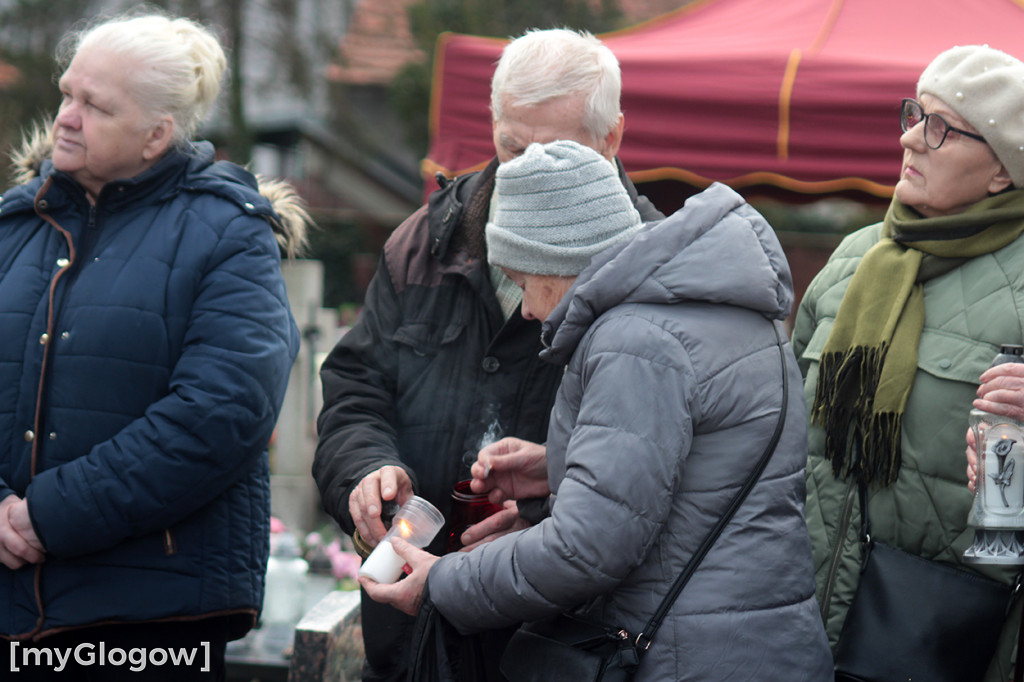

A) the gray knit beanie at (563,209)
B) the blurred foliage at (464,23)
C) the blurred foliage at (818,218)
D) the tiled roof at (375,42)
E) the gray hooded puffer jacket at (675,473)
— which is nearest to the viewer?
the gray hooded puffer jacket at (675,473)

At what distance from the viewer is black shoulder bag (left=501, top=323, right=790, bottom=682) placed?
5.21 feet

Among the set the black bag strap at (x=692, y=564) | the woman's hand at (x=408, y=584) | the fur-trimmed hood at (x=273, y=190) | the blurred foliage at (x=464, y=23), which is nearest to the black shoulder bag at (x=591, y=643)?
the black bag strap at (x=692, y=564)

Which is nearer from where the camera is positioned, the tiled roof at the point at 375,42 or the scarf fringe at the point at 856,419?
the scarf fringe at the point at 856,419

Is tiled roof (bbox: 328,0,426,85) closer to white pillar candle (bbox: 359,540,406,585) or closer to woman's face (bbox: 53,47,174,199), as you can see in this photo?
woman's face (bbox: 53,47,174,199)

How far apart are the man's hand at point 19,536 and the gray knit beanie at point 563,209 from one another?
1.18 m

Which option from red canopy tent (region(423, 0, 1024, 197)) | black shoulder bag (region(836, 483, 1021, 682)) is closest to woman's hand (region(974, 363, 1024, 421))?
black shoulder bag (region(836, 483, 1021, 682))

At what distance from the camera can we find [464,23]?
1240cm

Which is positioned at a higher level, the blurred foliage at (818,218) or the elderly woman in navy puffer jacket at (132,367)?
the elderly woman in navy puffer jacket at (132,367)

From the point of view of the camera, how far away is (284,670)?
376 centimetres

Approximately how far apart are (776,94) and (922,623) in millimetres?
2524

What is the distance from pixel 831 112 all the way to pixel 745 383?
2.74 meters

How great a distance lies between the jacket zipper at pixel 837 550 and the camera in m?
2.18

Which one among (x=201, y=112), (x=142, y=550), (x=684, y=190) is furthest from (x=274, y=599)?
(x=684, y=190)

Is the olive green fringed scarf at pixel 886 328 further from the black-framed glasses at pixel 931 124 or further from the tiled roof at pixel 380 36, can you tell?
the tiled roof at pixel 380 36
